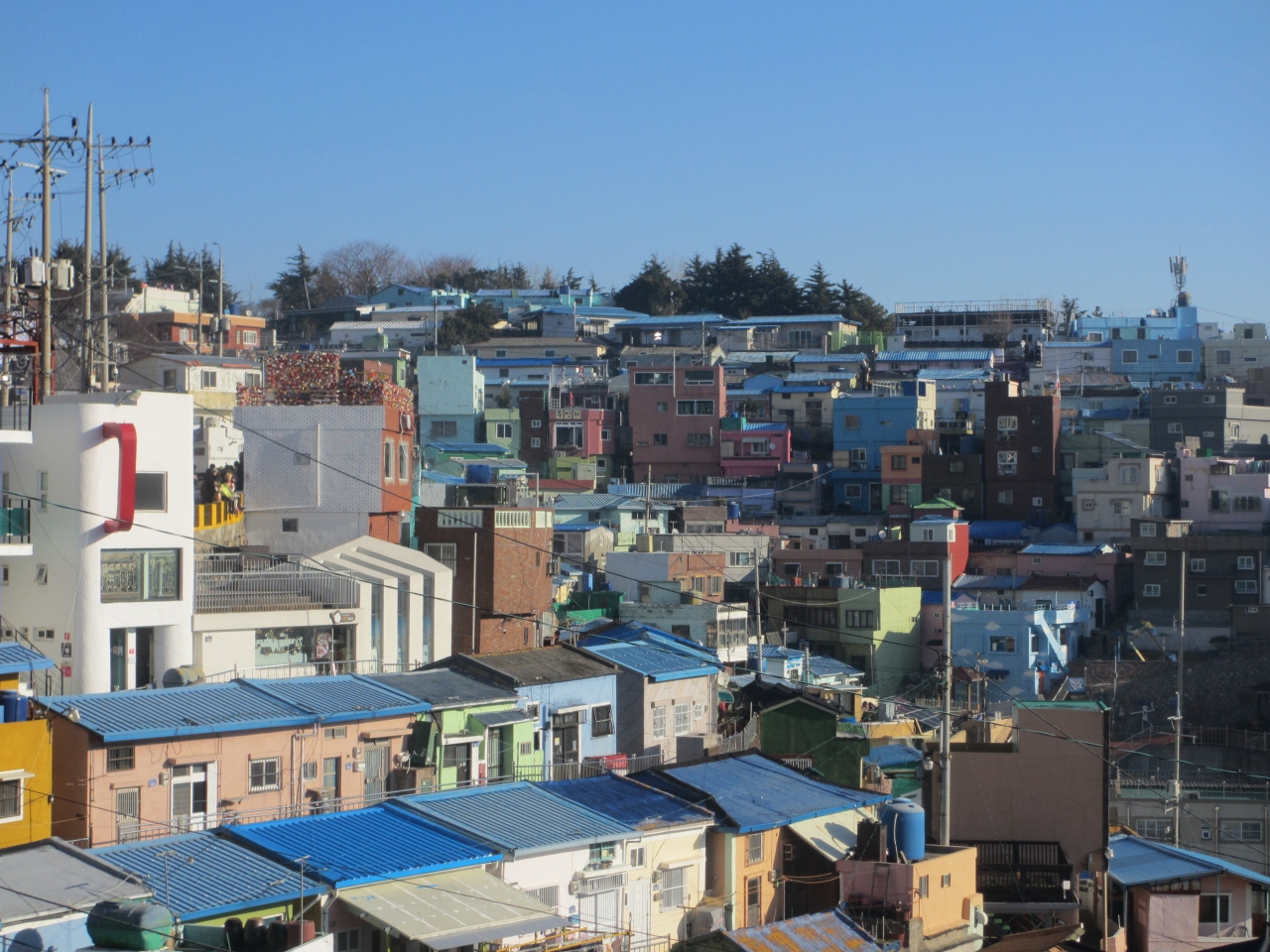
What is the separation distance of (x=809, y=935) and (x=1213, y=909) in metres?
8.70

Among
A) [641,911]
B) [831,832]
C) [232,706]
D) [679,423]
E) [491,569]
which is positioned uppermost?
[679,423]

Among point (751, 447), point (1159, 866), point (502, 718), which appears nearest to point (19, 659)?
point (502, 718)

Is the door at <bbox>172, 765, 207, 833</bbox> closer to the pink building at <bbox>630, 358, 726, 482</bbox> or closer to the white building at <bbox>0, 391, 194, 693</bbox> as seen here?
the white building at <bbox>0, 391, 194, 693</bbox>

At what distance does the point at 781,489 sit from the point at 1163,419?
43.8 ft

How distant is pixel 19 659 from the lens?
19.6m

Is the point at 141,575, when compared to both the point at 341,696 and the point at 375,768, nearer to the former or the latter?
the point at 341,696

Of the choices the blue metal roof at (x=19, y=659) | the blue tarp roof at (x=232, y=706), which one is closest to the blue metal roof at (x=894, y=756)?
the blue tarp roof at (x=232, y=706)

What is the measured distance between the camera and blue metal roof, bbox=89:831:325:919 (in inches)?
626

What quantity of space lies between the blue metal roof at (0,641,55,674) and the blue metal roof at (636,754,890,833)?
7547 millimetres

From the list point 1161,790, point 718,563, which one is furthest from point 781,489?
point 1161,790

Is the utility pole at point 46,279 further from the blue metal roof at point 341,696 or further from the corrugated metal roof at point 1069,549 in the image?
the corrugated metal roof at point 1069,549

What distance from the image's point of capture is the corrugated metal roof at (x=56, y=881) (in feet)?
50.0

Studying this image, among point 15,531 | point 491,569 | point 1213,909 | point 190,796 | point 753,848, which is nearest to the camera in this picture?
point 190,796

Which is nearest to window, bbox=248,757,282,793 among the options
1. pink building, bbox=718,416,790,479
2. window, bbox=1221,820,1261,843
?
window, bbox=1221,820,1261,843
